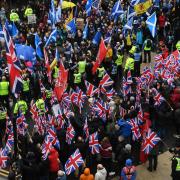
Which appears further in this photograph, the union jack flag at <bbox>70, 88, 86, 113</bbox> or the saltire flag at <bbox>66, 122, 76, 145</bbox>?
the union jack flag at <bbox>70, 88, 86, 113</bbox>

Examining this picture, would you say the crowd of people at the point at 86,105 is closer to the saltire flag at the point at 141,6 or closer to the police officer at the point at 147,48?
the police officer at the point at 147,48

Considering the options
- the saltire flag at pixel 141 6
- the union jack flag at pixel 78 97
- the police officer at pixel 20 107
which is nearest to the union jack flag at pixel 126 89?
the union jack flag at pixel 78 97

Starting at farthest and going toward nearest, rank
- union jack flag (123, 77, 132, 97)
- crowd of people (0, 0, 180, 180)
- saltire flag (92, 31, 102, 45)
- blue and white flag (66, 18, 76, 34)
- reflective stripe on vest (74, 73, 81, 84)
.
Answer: blue and white flag (66, 18, 76, 34)
saltire flag (92, 31, 102, 45)
reflective stripe on vest (74, 73, 81, 84)
union jack flag (123, 77, 132, 97)
crowd of people (0, 0, 180, 180)

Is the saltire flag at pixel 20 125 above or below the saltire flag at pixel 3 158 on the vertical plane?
above

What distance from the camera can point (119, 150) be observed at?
15273 millimetres

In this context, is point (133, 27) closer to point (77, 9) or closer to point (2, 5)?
point (77, 9)

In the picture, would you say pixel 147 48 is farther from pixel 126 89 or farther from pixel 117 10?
pixel 126 89

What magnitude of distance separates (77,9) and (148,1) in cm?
667

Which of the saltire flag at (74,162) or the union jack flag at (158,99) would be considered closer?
the saltire flag at (74,162)

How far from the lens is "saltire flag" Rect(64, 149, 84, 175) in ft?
47.7

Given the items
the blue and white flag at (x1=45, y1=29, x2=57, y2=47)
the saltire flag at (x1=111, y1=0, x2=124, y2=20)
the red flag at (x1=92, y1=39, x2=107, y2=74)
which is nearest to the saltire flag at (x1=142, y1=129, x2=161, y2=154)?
the red flag at (x1=92, y1=39, x2=107, y2=74)

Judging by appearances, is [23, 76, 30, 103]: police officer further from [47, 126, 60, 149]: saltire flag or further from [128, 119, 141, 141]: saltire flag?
[128, 119, 141, 141]: saltire flag

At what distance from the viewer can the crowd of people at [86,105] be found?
14.9 m

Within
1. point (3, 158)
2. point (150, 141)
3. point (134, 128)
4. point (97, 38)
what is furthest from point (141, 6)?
point (3, 158)
